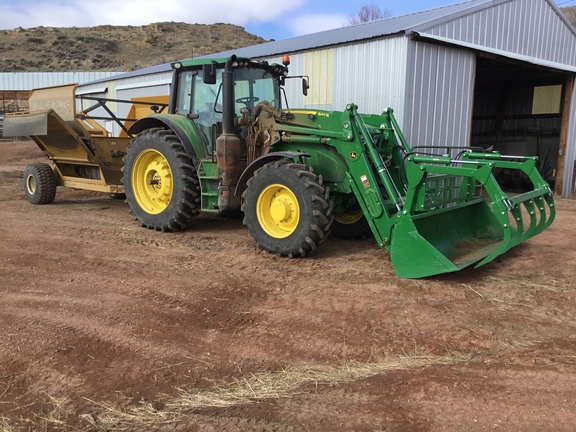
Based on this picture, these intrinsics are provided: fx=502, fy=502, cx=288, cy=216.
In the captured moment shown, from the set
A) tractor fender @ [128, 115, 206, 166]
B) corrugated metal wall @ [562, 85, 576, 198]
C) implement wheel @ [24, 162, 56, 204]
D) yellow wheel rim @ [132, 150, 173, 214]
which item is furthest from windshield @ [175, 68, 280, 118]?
corrugated metal wall @ [562, 85, 576, 198]

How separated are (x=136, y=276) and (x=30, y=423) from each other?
252 cm

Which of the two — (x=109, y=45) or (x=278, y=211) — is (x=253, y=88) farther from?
(x=109, y=45)

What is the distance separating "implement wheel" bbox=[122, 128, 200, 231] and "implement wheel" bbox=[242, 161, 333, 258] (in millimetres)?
1181

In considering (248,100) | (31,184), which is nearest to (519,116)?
(248,100)

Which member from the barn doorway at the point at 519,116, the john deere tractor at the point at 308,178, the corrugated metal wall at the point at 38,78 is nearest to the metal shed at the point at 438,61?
the barn doorway at the point at 519,116

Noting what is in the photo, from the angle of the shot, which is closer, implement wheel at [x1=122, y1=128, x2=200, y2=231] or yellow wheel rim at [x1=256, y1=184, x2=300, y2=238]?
yellow wheel rim at [x1=256, y1=184, x2=300, y2=238]

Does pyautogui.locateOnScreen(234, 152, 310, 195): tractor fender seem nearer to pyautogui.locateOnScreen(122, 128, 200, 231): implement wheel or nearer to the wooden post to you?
pyautogui.locateOnScreen(122, 128, 200, 231): implement wheel

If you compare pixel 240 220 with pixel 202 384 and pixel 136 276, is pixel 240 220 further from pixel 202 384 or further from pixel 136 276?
pixel 202 384

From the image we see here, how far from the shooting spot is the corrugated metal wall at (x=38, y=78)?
34438 mm

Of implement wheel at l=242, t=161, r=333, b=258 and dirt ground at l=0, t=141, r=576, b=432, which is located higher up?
implement wheel at l=242, t=161, r=333, b=258

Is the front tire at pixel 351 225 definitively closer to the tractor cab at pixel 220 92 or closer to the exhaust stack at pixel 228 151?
the exhaust stack at pixel 228 151

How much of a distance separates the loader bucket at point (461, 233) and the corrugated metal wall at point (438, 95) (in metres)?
3.48

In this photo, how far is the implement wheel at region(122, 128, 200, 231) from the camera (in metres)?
6.96

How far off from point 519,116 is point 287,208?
14698mm
